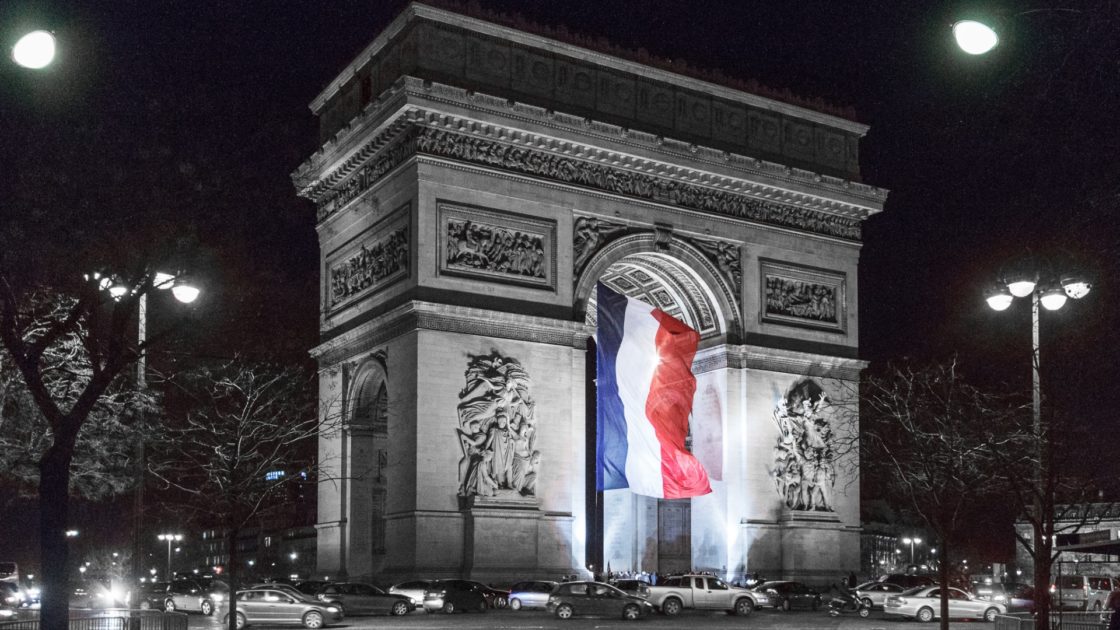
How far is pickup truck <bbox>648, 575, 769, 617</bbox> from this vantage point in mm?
41500

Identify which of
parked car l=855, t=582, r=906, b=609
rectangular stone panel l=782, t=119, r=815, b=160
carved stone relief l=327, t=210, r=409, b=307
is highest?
rectangular stone panel l=782, t=119, r=815, b=160

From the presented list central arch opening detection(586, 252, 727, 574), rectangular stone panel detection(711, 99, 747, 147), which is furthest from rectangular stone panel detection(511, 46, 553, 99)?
rectangular stone panel detection(711, 99, 747, 147)

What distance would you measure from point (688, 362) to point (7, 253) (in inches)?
1089

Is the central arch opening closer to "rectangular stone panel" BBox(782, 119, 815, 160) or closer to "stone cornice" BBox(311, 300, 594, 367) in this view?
"stone cornice" BBox(311, 300, 594, 367)

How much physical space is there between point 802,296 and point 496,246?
13.5 meters

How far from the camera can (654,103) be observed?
1859 inches

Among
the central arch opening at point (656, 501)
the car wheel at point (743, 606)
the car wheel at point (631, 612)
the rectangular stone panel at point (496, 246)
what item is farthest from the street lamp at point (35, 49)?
the central arch opening at point (656, 501)

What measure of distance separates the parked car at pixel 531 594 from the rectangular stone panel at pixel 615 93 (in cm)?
1627

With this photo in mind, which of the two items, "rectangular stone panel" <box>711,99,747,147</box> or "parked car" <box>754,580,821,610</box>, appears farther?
"rectangular stone panel" <box>711,99,747,147</box>

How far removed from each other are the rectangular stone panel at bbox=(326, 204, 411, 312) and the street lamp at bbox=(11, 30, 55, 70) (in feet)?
92.1

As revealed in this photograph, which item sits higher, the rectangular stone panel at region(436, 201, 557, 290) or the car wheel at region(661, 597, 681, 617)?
the rectangular stone panel at region(436, 201, 557, 290)

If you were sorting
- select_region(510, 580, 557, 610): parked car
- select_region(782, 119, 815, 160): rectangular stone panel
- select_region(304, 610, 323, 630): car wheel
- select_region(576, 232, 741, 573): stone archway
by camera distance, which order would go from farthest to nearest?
→ select_region(782, 119, 815, 160): rectangular stone panel < select_region(576, 232, 741, 573): stone archway < select_region(510, 580, 557, 610): parked car < select_region(304, 610, 323, 630): car wheel

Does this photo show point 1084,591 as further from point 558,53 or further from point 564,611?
point 558,53

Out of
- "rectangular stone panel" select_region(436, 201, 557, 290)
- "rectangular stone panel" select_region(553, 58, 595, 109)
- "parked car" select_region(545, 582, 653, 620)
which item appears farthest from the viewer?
"rectangular stone panel" select_region(553, 58, 595, 109)
